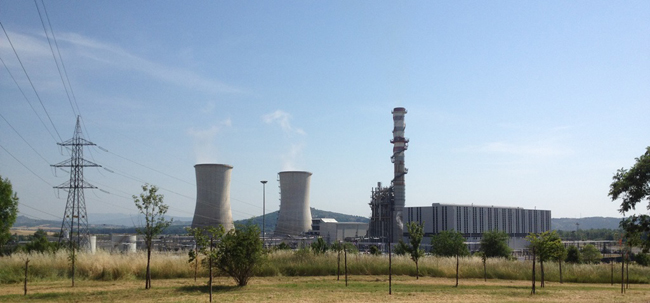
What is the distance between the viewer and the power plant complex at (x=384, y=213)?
54.0 m

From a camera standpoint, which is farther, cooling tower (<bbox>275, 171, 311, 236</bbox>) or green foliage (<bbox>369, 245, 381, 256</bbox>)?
cooling tower (<bbox>275, 171, 311, 236</bbox>)

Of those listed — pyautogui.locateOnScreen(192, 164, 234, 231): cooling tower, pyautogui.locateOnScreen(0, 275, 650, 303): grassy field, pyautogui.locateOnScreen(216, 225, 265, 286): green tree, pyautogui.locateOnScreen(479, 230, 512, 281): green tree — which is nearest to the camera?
pyautogui.locateOnScreen(0, 275, 650, 303): grassy field

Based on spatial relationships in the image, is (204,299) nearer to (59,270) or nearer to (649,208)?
(59,270)

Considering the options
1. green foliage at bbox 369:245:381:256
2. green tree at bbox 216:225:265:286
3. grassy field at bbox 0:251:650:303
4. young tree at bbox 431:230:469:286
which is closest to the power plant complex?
young tree at bbox 431:230:469:286

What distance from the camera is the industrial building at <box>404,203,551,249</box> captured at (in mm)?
81750

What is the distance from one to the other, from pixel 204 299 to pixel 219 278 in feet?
24.3

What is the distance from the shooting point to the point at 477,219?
86250 mm

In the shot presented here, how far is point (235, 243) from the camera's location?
19953mm

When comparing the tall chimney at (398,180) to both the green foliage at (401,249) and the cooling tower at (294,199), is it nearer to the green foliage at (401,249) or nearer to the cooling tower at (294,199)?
the cooling tower at (294,199)

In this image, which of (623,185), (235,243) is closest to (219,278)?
(235,243)

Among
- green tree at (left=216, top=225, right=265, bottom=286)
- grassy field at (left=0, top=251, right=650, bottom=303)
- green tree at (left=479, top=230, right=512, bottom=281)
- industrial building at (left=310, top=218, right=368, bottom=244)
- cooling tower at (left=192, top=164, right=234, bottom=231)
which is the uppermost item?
cooling tower at (left=192, top=164, right=234, bottom=231)

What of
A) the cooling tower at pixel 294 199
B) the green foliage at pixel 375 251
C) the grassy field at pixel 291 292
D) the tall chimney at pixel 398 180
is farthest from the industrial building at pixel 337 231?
the grassy field at pixel 291 292

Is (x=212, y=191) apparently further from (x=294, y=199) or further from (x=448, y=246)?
(x=448, y=246)

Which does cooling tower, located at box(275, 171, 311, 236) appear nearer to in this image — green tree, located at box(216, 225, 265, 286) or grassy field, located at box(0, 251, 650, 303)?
grassy field, located at box(0, 251, 650, 303)
